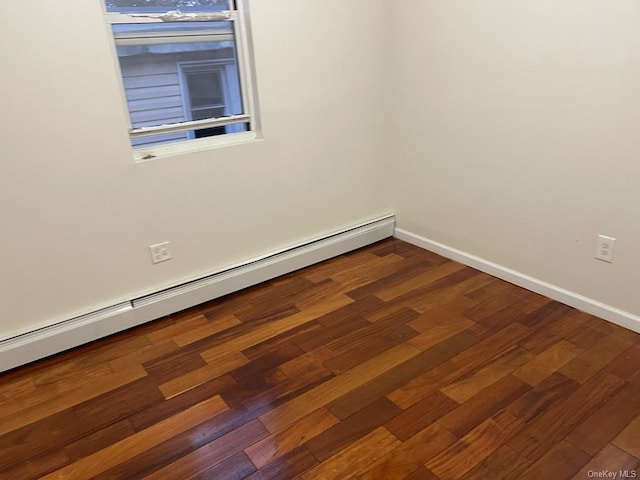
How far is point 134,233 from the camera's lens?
96.7 inches

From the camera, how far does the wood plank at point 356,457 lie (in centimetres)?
167

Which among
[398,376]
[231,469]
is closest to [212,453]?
[231,469]

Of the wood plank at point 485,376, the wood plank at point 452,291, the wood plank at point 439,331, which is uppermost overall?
the wood plank at point 452,291

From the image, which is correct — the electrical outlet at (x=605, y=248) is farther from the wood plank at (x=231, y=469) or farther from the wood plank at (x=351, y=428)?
the wood plank at (x=231, y=469)

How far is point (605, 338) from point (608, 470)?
2.64 ft

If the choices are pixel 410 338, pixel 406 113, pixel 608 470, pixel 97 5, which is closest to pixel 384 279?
pixel 410 338

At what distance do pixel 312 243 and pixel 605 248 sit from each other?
1.60 m

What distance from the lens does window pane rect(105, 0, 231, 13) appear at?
2.26 metres

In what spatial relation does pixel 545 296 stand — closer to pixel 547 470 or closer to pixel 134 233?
pixel 547 470

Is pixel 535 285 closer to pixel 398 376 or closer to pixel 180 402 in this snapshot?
pixel 398 376

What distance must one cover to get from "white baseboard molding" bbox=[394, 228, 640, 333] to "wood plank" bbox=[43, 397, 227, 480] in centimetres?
172

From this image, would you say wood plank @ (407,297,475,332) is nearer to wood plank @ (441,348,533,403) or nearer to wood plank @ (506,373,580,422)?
wood plank @ (441,348,533,403)

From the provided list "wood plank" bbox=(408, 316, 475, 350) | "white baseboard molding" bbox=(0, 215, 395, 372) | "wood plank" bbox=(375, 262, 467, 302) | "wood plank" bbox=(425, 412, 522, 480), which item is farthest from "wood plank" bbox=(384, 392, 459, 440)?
"white baseboard molding" bbox=(0, 215, 395, 372)

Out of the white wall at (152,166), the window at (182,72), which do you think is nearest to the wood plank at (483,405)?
the white wall at (152,166)
